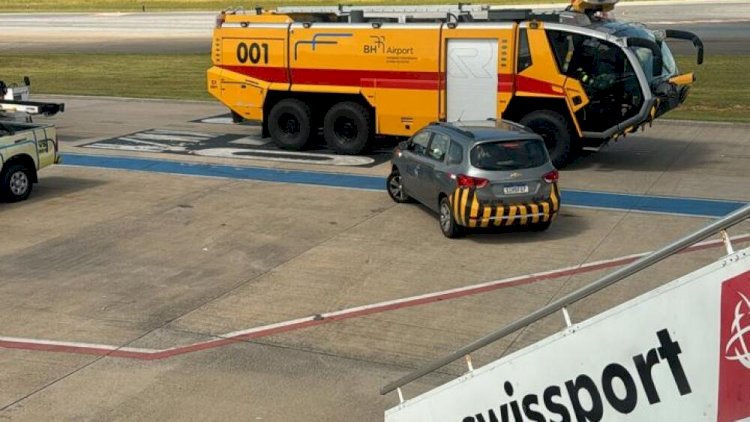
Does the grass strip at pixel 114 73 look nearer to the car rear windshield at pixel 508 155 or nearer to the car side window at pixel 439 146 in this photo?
the car side window at pixel 439 146

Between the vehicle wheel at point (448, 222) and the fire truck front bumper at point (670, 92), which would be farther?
the fire truck front bumper at point (670, 92)

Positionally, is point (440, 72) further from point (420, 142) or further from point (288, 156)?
point (420, 142)

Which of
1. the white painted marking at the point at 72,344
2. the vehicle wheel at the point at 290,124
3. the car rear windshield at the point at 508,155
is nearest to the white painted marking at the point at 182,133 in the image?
the vehicle wheel at the point at 290,124

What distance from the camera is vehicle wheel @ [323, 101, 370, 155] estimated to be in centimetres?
2328

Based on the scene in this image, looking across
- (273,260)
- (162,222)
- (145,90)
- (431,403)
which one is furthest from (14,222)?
(145,90)

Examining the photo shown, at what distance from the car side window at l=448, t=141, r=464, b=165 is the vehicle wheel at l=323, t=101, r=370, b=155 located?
7062 mm

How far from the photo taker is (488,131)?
16.5 metres

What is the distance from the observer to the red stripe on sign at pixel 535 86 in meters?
21.3

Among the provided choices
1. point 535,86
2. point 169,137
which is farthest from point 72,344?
point 169,137

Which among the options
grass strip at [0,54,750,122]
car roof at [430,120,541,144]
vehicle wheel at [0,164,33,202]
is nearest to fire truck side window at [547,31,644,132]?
car roof at [430,120,541,144]

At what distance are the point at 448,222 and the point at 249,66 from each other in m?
10.2

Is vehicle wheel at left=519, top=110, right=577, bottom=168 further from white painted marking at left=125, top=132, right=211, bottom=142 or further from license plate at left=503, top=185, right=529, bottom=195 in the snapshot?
white painted marking at left=125, top=132, right=211, bottom=142

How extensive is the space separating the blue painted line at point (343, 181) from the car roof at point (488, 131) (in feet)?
8.24

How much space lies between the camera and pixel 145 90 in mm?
36719
